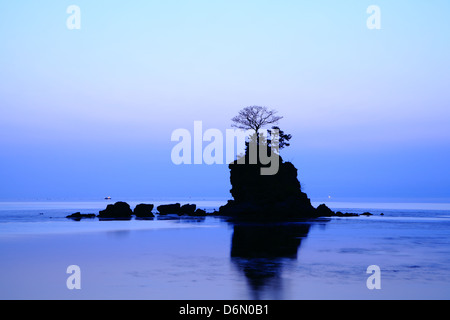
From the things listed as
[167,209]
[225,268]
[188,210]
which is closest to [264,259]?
[225,268]

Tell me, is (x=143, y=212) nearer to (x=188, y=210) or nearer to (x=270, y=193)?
(x=188, y=210)

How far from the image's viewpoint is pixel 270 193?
240 feet

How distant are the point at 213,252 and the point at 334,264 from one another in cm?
738

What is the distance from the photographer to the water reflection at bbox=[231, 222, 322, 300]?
54.3ft

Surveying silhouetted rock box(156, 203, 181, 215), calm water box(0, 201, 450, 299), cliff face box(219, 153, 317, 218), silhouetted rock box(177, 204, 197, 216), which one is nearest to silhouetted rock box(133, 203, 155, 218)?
silhouetted rock box(177, 204, 197, 216)

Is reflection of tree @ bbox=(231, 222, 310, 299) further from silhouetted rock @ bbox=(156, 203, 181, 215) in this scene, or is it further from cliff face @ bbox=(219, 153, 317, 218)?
silhouetted rock @ bbox=(156, 203, 181, 215)

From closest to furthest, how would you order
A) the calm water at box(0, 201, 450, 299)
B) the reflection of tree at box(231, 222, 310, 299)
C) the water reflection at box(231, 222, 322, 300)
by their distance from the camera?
Result: the calm water at box(0, 201, 450, 299) < the water reflection at box(231, 222, 322, 300) < the reflection of tree at box(231, 222, 310, 299)

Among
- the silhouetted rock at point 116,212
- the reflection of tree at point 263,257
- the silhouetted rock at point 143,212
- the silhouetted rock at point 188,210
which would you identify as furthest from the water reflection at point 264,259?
the silhouetted rock at point 188,210

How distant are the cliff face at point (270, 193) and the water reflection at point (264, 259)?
35.9m

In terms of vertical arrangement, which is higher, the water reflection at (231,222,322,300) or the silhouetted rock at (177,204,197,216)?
the water reflection at (231,222,322,300)

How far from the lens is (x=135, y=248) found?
30.2m

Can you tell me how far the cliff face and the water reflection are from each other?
3586 cm
